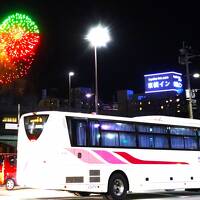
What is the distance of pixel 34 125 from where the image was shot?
1705 centimetres

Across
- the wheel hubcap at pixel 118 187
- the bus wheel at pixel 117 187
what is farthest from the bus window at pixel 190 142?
the wheel hubcap at pixel 118 187

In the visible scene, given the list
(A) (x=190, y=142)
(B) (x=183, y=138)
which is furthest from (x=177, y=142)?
(A) (x=190, y=142)

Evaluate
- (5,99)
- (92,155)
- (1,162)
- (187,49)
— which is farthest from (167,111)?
(92,155)

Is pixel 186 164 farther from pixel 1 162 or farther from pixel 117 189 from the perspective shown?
pixel 1 162

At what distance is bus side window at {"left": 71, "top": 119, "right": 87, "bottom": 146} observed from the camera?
1677 centimetres

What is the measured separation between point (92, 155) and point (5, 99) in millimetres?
45458

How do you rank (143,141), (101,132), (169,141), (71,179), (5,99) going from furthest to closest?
1. (5,99)
2. (169,141)
3. (143,141)
4. (101,132)
5. (71,179)

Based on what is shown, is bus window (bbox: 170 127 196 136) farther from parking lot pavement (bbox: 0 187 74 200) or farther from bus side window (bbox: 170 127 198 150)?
parking lot pavement (bbox: 0 187 74 200)

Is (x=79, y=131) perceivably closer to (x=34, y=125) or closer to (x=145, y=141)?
(x=34, y=125)

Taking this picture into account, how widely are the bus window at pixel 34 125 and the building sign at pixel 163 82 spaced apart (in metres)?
112

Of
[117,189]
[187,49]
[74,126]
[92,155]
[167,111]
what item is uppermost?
[167,111]

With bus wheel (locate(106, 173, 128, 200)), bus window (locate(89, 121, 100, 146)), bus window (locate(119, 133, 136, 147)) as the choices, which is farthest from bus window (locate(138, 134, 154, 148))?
bus window (locate(89, 121, 100, 146))

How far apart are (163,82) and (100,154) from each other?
115185 millimetres

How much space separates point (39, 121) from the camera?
16.8 meters
